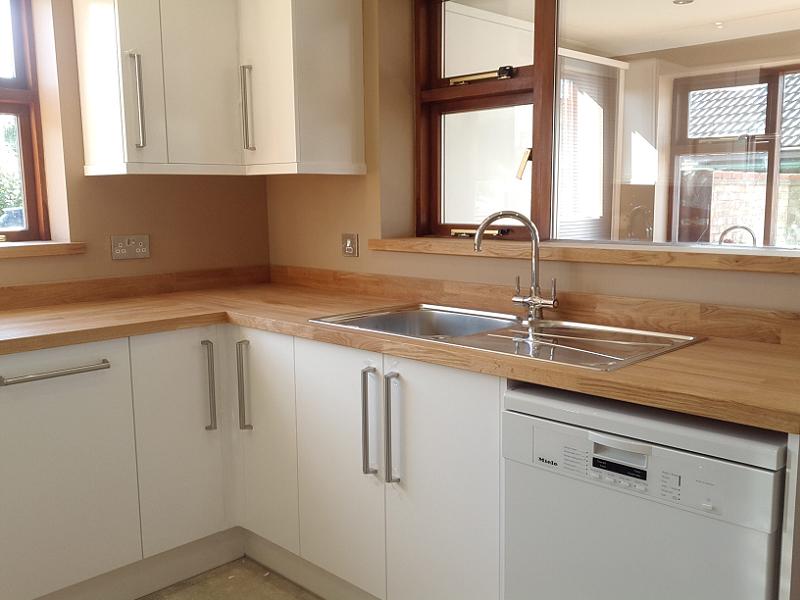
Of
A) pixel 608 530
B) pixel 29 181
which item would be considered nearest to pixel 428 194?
pixel 29 181

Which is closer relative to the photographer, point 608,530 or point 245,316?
point 608,530

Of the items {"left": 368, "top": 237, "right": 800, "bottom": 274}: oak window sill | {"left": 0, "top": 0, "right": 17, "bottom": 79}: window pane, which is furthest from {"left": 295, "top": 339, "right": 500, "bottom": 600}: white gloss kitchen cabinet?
{"left": 0, "top": 0, "right": 17, "bottom": 79}: window pane

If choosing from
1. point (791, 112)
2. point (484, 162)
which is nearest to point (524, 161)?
point (484, 162)

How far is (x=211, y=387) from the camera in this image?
255 cm

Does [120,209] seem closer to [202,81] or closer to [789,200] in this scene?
[202,81]

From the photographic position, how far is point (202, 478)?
101 inches

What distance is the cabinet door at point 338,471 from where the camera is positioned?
217cm

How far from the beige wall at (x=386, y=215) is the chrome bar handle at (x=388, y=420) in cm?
66

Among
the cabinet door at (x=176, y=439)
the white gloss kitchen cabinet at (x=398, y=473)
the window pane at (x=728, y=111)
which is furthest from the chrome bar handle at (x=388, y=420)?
the window pane at (x=728, y=111)

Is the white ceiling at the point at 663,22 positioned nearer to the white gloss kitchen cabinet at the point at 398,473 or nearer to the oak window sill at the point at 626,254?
the oak window sill at the point at 626,254

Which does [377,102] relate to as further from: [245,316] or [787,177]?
[787,177]

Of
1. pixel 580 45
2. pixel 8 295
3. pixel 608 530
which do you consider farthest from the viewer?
pixel 8 295

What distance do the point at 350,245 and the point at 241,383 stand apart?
2.52 ft

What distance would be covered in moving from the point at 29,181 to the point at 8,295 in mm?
458
